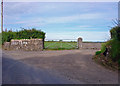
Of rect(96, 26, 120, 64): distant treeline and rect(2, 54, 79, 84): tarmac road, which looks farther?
rect(96, 26, 120, 64): distant treeline

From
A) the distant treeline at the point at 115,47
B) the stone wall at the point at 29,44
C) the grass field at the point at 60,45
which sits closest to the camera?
the distant treeline at the point at 115,47

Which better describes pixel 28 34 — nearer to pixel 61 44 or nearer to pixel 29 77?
pixel 61 44

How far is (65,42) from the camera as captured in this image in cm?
2152

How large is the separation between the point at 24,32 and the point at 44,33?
7.97 ft

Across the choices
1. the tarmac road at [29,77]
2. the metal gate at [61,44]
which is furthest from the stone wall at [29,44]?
the tarmac road at [29,77]

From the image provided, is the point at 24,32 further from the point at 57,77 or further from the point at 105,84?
the point at 105,84

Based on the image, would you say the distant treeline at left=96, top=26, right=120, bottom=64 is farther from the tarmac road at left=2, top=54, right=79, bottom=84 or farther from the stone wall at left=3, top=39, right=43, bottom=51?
the stone wall at left=3, top=39, right=43, bottom=51

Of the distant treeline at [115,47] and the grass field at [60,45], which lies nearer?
the distant treeline at [115,47]

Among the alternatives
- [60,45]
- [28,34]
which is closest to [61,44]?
[60,45]

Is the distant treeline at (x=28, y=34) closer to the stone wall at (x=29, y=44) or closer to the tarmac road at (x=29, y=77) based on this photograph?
the stone wall at (x=29, y=44)

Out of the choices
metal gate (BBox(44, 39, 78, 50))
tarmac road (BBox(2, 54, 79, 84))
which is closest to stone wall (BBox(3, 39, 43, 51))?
metal gate (BBox(44, 39, 78, 50))

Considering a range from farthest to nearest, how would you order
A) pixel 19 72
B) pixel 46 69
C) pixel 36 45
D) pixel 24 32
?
pixel 24 32, pixel 36 45, pixel 46 69, pixel 19 72

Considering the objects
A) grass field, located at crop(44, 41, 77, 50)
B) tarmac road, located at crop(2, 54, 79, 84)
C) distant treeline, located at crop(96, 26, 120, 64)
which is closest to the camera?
tarmac road, located at crop(2, 54, 79, 84)

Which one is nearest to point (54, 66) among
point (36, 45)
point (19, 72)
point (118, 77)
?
point (19, 72)
